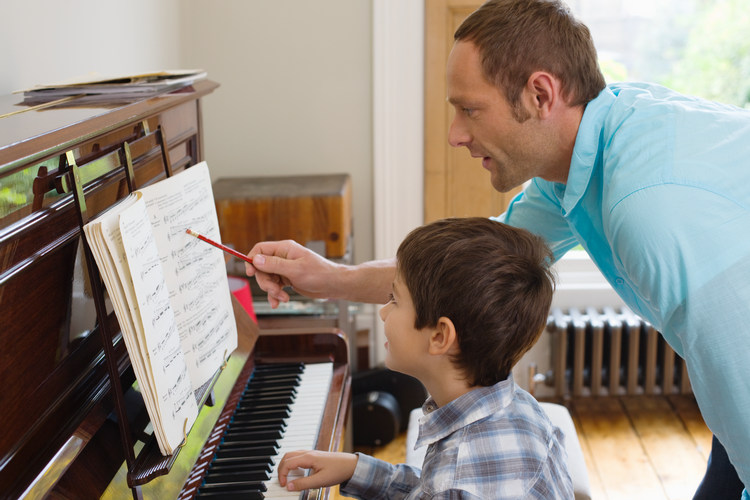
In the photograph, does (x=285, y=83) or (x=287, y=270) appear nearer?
(x=287, y=270)

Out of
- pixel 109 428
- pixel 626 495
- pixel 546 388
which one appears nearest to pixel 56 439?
pixel 109 428

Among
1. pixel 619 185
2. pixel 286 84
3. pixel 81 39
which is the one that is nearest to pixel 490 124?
pixel 619 185

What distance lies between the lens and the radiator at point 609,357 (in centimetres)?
318

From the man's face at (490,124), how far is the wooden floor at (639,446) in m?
1.61

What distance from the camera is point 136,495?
47.0 inches

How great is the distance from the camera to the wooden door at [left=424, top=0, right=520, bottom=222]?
Result: 299cm

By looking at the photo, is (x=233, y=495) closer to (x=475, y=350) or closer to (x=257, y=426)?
(x=257, y=426)

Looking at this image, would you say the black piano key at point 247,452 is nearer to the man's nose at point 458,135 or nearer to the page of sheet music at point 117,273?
the page of sheet music at point 117,273

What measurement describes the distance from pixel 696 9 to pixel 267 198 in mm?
2130

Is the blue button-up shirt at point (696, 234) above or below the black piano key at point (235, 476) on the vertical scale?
above

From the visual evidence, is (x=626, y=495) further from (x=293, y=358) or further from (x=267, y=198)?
(x=267, y=198)

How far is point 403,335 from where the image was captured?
1.30m

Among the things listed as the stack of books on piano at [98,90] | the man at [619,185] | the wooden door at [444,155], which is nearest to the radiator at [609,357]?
the wooden door at [444,155]

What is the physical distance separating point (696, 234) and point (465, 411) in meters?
0.44
